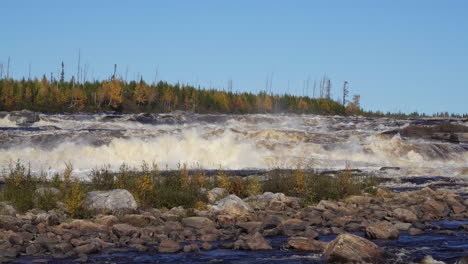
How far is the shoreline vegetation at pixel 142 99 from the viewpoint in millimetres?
66188

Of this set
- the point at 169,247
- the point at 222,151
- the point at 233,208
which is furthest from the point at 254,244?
the point at 222,151

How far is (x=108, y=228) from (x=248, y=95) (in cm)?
7903

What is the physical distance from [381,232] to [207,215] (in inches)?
140

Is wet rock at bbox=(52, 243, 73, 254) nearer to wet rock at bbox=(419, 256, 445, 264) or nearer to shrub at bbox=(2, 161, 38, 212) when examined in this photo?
shrub at bbox=(2, 161, 38, 212)

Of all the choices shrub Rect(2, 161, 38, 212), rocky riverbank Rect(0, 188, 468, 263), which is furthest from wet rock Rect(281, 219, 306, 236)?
shrub Rect(2, 161, 38, 212)

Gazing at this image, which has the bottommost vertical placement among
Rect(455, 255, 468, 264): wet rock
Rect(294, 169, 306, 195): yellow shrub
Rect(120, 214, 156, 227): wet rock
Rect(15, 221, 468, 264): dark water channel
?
Rect(15, 221, 468, 264): dark water channel

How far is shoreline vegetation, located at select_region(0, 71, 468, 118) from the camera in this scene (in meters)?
66.2

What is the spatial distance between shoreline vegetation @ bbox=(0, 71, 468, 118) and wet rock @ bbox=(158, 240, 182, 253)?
184ft

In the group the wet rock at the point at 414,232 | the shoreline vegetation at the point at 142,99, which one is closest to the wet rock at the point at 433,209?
the wet rock at the point at 414,232

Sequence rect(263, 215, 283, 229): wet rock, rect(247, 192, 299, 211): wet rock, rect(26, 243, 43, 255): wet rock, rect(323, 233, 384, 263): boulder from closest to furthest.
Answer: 1. rect(323, 233, 384, 263): boulder
2. rect(26, 243, 43, 255): wet rock
3. rect(263, 215, 283, 229): wet rock
4. rect(247, 192, 299, 211): wet rock

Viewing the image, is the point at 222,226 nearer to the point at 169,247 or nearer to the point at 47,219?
the point at 169,247

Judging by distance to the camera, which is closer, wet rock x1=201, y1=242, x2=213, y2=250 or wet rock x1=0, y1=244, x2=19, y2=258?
wet rock x1=0, y1=244, x2=19, y2=258

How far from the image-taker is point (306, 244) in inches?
389

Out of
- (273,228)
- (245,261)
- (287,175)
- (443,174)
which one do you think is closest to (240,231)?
(273,228)
